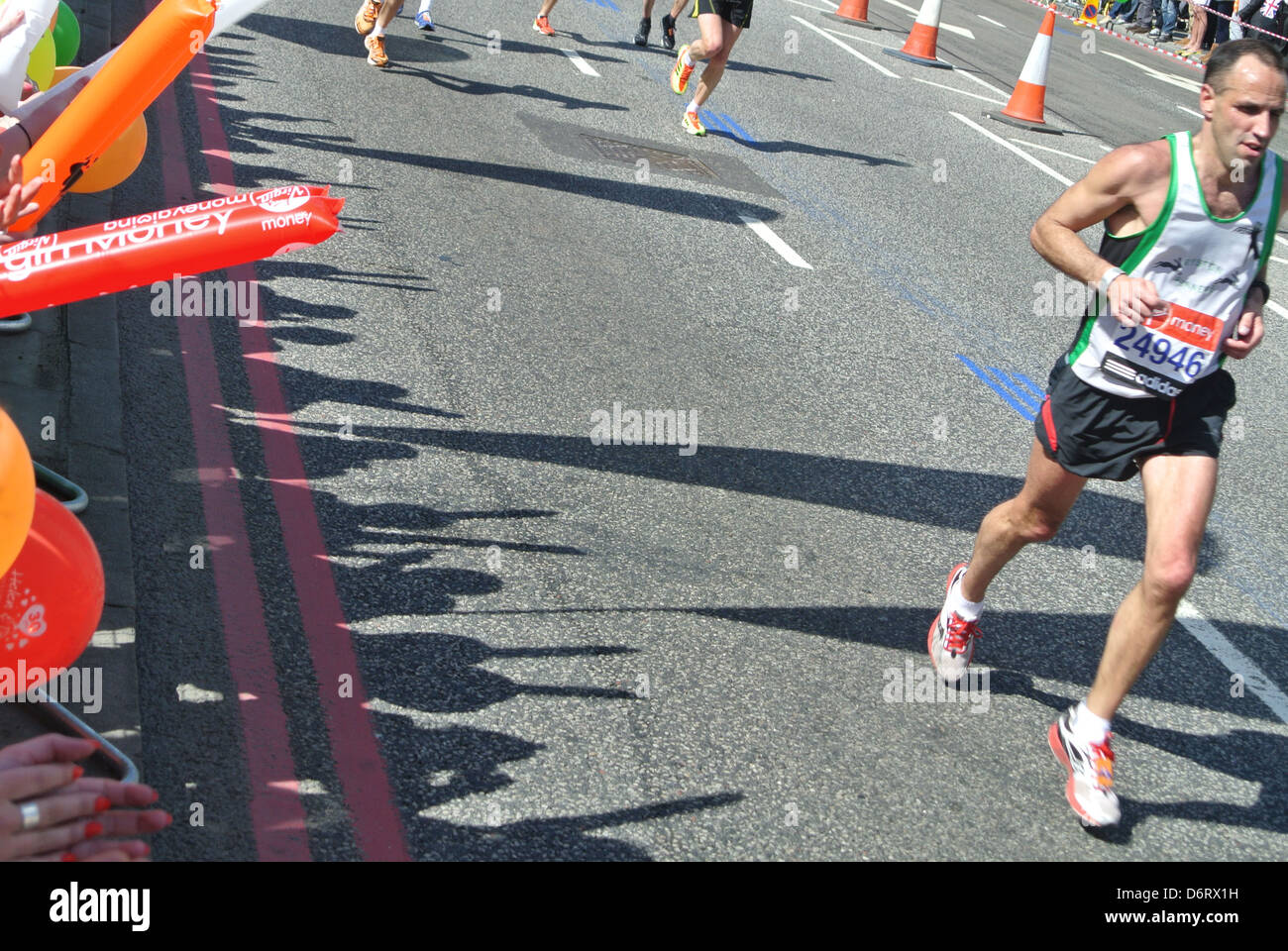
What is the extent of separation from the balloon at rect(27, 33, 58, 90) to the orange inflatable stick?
1248 millimetres

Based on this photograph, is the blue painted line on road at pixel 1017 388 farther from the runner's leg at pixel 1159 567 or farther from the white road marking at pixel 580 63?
the white road marking at pixel 580 63

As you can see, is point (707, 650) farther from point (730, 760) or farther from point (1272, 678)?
point (1272, 678)

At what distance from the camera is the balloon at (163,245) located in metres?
3.23

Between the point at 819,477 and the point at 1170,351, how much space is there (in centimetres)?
236

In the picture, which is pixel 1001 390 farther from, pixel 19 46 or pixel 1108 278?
pixel 19 46

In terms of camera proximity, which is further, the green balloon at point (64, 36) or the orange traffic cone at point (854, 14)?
the orange traffic cone at point (854, 14)

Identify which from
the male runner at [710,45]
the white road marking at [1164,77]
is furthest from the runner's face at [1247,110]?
the white road marking at [1164,77]

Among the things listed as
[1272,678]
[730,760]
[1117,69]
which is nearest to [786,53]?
[1117,69]

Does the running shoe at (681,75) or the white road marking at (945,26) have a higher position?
the white road marking at (945,26)

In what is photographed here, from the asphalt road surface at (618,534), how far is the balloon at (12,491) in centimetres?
106

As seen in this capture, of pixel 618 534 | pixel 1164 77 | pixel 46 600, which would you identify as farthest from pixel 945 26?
pixel 46 600

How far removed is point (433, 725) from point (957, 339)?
5.52 metres

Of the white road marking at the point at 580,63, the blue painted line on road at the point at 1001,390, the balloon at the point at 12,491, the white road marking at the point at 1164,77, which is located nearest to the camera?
the balloon at the point at 12,491

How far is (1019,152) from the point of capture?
572 inches
